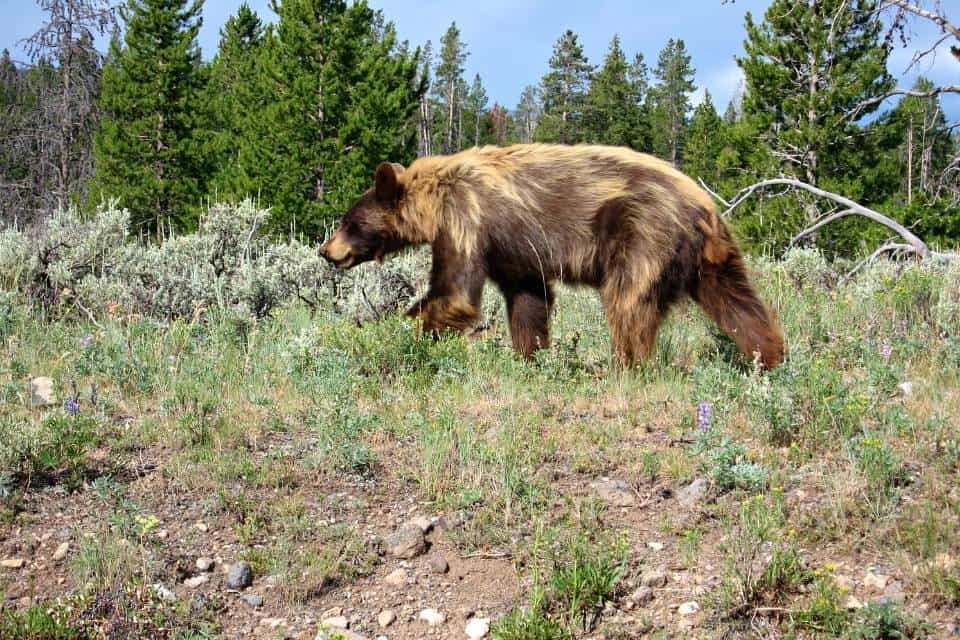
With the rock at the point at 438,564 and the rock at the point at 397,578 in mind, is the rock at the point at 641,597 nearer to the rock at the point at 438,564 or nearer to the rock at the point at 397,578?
the rock at the point at 438,564

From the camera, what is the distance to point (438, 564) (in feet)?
11.3

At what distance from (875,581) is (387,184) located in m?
4.72

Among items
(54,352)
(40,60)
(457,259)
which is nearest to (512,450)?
(457,259)

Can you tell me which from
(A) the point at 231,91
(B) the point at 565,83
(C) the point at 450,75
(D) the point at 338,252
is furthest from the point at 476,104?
(D) the point at 338,252

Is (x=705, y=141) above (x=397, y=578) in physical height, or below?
above

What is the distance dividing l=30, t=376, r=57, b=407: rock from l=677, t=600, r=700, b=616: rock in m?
4.02

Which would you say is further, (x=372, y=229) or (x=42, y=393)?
(x=372, y=229)

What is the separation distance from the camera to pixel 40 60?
2173cm

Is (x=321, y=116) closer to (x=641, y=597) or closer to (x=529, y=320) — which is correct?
(x=529, y=320)

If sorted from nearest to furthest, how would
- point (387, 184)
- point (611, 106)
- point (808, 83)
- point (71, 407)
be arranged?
point (71, 407), point (387, 184), point (808, 83), point (611, 106)

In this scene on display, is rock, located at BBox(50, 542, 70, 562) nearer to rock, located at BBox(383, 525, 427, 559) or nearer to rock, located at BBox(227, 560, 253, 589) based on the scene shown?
rock, located at BBox(227, 560, 253, 589)

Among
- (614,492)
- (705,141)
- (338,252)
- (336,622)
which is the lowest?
(336,622)

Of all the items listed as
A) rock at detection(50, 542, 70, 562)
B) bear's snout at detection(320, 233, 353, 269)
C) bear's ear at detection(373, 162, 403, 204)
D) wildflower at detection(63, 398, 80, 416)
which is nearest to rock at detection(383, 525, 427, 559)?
rock at detection(50, 542, 70, 562)

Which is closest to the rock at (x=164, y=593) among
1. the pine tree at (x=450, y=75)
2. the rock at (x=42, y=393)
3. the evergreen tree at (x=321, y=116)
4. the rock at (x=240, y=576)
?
the rock at (x=240, y=576)
